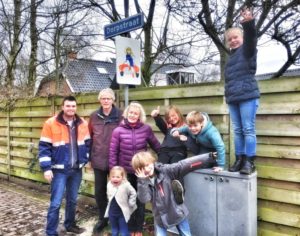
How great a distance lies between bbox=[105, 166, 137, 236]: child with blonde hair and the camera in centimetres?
414

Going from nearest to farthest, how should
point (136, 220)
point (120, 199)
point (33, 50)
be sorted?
1. point (120, 199)
2. point (136, 220)
3. point (33, 50)

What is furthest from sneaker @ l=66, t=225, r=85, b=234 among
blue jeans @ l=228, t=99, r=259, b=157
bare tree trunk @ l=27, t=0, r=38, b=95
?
bare tree trunk @ l=27, t=0, r=38, b=95

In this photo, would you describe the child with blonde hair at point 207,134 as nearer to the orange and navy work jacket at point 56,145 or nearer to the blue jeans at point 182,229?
the blue jeans at point 182,229

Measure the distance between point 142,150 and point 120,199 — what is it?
643mm

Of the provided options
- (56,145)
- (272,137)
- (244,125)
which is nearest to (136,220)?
(56,145)

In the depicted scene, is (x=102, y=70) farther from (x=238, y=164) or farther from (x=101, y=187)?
(x=238, y=164)

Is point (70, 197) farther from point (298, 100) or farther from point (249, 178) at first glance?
point (298, 100)

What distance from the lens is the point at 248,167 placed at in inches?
140

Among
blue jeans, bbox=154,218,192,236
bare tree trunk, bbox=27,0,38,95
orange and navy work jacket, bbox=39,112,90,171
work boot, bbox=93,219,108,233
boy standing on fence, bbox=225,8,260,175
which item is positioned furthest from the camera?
bare tree trunk, bbox=27,0,38,95

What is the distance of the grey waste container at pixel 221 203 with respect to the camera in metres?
3.60

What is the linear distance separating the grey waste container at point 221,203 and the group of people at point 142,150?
5.6 inches

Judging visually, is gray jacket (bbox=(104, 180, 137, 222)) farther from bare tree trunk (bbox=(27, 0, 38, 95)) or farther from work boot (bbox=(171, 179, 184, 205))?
bare tree trunk (bbox=(27, 0, 38, 95))

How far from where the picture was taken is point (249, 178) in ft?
11.7

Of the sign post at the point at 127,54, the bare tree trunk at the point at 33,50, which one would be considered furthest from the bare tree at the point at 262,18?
the bare tree trunk at the point at 33,50
